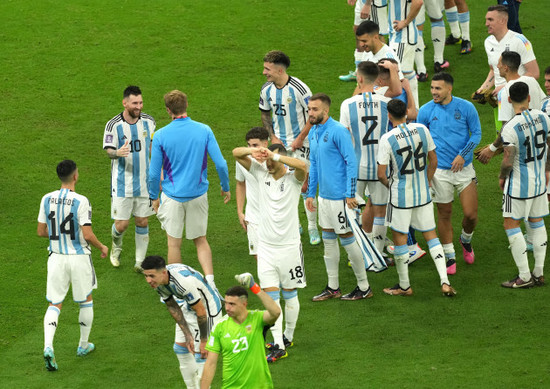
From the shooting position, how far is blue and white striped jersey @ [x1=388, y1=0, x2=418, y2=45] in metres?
12.6

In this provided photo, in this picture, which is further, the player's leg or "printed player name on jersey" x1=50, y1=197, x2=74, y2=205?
the player's leg

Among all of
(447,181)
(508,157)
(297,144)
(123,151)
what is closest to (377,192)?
(447,181)

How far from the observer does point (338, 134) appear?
8523 millimetres

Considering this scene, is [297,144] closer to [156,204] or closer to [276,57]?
[276,57]

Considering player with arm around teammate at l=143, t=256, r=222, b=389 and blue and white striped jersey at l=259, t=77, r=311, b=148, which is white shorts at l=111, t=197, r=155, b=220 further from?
player with arm around teammate at l=143, t=256, r=222, b=389

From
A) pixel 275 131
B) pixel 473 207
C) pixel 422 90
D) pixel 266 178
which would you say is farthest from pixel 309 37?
pixel 266 178

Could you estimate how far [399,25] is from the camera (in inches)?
489

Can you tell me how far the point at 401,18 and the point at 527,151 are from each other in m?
4.49

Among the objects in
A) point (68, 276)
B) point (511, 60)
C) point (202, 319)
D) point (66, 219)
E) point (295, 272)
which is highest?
point (511, 60)

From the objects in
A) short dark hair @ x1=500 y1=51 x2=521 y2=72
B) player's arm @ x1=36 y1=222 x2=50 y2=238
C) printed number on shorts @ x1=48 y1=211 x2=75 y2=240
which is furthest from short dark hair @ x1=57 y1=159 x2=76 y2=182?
short dark hair @ x1=500 y1=51 x2=521 y2=72

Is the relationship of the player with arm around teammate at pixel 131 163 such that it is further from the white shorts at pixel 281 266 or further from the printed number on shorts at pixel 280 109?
the white shorts at pixel 281 266

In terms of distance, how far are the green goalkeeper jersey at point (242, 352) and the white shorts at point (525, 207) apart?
3.56 m

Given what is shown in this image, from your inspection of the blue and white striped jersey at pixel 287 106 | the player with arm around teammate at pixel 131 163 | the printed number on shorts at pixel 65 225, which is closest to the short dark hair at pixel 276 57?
the blue and white striped jersey at pixel 287 106

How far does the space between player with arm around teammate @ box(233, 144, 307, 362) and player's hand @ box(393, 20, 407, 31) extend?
202 inches
